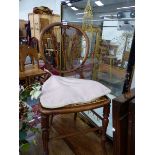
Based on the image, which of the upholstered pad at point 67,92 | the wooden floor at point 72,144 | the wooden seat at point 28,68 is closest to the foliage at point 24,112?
the upholstered pad at point 67,92

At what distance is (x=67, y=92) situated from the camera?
1.03m

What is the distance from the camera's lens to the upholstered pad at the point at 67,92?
0.97 meters

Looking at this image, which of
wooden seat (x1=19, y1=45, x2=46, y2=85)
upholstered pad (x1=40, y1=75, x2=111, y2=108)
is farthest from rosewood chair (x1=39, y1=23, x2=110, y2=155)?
wooden seat (x1=19, y1=45, x2=46, y2=85)

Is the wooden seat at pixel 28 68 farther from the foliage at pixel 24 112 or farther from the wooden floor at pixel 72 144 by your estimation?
the foliage at pixel 24 112

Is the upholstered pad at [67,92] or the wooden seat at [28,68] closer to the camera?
the upholstered pad at [67,92]

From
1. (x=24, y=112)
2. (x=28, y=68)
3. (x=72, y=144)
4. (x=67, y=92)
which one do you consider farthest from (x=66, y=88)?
(x=28, y=68)

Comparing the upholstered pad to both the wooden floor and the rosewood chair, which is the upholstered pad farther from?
the wooden floor

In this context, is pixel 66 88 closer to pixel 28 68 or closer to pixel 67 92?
pixel 67 92
